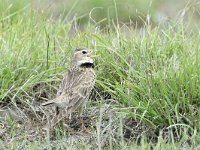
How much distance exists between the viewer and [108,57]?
838 cm

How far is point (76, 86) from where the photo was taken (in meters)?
7.95

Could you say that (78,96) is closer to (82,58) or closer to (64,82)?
(64,82)

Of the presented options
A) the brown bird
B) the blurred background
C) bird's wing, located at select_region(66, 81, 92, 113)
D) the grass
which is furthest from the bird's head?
the blurred background

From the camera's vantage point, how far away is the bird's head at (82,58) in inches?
323

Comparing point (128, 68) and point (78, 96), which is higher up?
point (128, 68)

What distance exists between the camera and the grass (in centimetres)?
755

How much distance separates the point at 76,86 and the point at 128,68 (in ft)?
1.89

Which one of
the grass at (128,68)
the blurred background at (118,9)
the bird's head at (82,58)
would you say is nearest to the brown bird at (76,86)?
the bird's head at (82,58)

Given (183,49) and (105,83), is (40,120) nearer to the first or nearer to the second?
(105,83)

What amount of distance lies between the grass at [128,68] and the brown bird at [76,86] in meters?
0.20

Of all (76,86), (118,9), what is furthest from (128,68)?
(118,9)

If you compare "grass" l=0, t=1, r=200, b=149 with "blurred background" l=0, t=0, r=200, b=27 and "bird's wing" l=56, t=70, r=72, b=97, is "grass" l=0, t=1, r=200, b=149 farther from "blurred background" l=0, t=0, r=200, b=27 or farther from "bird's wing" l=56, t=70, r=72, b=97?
"blurred background" l=0, t=0, r=200, b=27

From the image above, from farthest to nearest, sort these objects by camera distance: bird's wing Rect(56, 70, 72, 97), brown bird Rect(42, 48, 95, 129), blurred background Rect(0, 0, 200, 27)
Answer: blurred background Rect(0, 0, 200, 27) < bird's wing Rect(56, 70, 72, 97) < brown bird Rect(42, 48, 95, 129)

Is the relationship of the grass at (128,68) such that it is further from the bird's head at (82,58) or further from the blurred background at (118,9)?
the blurred background at (118,9)
